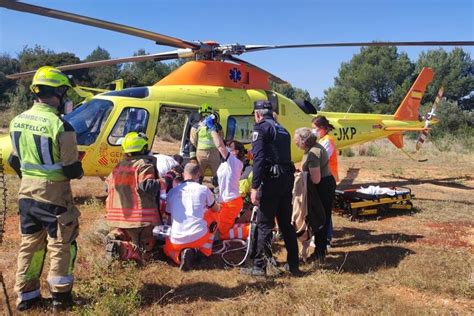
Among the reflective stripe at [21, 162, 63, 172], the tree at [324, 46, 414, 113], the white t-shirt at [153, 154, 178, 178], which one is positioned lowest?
the white t-shirt at [153, 154, 178, 178]

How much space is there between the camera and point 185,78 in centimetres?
891

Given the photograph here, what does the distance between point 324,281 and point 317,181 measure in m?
1.24

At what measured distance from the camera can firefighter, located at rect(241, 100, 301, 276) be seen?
14.7 feet

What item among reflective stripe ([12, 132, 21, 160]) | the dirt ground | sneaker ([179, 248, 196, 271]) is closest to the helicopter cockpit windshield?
the dirt ground

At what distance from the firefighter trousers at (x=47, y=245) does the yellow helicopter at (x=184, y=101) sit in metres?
2.99

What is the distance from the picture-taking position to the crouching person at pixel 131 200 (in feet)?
14.8

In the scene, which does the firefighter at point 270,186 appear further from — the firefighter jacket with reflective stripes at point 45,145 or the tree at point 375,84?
the tree at point 375,84

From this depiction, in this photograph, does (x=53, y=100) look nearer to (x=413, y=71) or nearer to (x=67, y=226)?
(x=67, y=226)

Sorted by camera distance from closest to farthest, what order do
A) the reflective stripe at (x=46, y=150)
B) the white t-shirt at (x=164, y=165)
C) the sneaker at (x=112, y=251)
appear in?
the reflective stripe at (x=46, y=150)
the sneaker at (x=112, y=251)
the white t-shirt at (x=164, y=165)

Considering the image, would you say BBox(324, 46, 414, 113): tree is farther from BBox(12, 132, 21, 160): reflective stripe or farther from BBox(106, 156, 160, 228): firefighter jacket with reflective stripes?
BBox(12, 132, 21, 160): reflective stripe

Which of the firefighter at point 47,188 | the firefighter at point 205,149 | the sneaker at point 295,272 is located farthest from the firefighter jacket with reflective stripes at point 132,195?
the firefighter at point 205,149

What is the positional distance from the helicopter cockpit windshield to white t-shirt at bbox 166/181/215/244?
3.34m

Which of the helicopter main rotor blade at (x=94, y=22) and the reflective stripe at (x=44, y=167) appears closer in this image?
Answer: the reflective stripe at (x=44, y=167)

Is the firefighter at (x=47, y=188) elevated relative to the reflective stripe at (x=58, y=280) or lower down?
elevated
